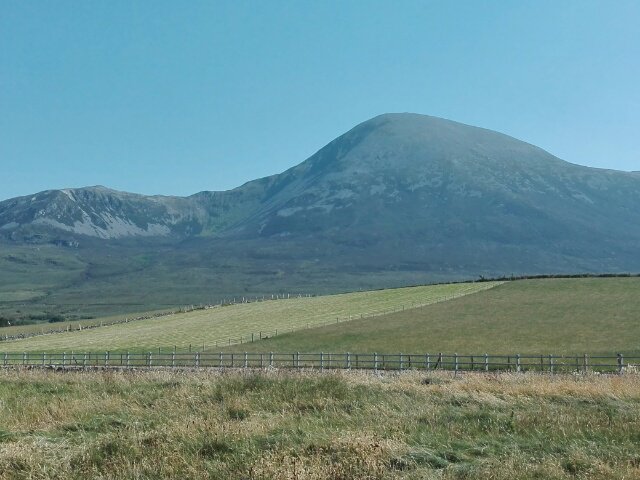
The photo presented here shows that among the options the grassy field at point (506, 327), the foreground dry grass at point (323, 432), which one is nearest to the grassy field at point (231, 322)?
the grassy field at point (506, 327)

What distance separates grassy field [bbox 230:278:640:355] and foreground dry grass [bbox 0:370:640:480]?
3658 centimetres

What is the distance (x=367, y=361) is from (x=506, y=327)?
24.2 meters

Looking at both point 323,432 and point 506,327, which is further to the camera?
point 506,327

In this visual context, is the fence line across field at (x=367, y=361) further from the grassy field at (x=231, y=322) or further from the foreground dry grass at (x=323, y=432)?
the foreground dry grass at (x=323, y=432)

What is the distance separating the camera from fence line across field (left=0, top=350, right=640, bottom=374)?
4241cm

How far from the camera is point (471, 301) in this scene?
85.0m

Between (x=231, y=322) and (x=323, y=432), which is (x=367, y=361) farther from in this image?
(x=231, y=322)

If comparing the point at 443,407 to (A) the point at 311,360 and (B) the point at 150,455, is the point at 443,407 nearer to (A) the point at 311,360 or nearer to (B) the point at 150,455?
(B) the point at 150,455

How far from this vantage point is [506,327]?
Result: 64.6 m

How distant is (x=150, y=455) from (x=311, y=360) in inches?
1610

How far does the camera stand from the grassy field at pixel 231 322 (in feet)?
227

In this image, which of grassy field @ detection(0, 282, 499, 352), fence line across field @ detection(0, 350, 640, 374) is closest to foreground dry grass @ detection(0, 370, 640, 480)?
fence line across field @ detection(0, 350, 640, 374)

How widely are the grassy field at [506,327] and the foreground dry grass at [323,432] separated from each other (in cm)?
3658

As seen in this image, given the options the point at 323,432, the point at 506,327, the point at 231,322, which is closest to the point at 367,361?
the point at 506,327
